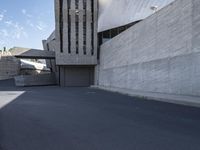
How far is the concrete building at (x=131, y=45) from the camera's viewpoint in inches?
561

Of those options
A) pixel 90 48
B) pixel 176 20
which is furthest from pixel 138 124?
pixel 90 48

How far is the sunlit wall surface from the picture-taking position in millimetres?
29984

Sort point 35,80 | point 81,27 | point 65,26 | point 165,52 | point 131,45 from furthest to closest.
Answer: point 35,80, point 81,27, point 65,26, point 131,45, point 165,52

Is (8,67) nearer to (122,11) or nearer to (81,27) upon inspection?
(81,27)

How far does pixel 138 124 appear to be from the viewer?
6.81m

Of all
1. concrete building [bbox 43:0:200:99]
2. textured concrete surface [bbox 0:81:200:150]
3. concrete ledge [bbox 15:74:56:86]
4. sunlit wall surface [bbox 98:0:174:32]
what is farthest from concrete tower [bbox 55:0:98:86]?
textured concrete surface [bbox 0:81:200:150]

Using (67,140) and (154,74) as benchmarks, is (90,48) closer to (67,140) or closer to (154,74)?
(154,74)

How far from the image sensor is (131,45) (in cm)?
2291

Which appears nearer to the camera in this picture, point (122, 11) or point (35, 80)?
point (122, 11)

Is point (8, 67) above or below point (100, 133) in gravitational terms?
above

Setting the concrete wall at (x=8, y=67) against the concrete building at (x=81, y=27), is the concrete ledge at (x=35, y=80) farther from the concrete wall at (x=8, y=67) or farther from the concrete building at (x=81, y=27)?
the concrete wall at (x=8, y=67)

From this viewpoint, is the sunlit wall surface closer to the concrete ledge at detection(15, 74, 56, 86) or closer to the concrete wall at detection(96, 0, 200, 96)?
the concrete wall at detection(96, 0, 200, 96)

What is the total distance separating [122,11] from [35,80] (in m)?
18.2

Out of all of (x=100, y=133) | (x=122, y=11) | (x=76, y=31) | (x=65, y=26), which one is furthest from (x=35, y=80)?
(x=100, y=133)
